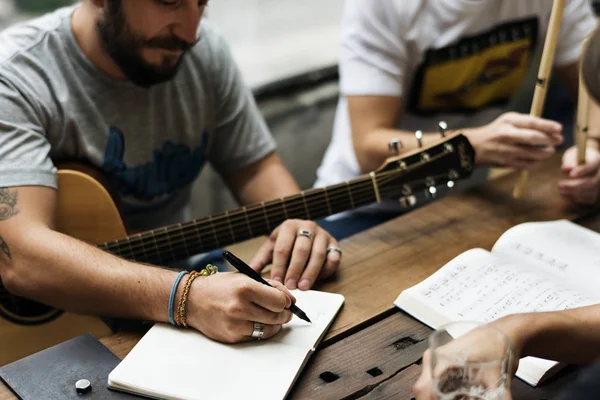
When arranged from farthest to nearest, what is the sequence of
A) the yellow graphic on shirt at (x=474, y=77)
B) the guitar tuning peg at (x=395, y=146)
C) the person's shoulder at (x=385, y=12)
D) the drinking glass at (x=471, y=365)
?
the yellow graphic on shirt at (x=474, y=77) → the person's shoulder at (x=385, y=12) → the guitar tuning peg at (x=395, y=146) → the drinking glass at (x=471, y=365)

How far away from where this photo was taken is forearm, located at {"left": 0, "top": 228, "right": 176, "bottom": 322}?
45.9 inches

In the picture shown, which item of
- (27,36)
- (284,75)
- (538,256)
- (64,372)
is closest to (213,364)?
(64,372)

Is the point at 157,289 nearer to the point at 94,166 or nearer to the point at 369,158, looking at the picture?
the point at 94,166

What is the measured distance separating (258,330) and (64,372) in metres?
0.28

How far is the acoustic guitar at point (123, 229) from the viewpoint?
1.39 m

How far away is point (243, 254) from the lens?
5.48 feet

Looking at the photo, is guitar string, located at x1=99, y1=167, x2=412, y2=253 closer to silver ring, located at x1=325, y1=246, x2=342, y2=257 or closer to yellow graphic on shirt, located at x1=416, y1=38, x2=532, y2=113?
silver ring, located at x1=325, y1=246, x2=342, y2=257

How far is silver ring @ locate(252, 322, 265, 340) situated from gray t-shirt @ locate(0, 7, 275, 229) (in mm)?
502

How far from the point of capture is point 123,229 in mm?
1418

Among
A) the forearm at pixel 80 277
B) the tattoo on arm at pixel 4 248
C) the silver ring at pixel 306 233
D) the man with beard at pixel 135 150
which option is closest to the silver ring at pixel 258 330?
the man with beard at pixel 135 150

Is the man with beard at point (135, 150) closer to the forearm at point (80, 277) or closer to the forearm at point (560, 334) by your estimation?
the forearm at point (80, 277)

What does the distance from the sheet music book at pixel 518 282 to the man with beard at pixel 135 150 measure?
19cm

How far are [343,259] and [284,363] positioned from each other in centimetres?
35

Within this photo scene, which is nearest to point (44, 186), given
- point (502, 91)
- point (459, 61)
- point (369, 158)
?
point (369, 158)
